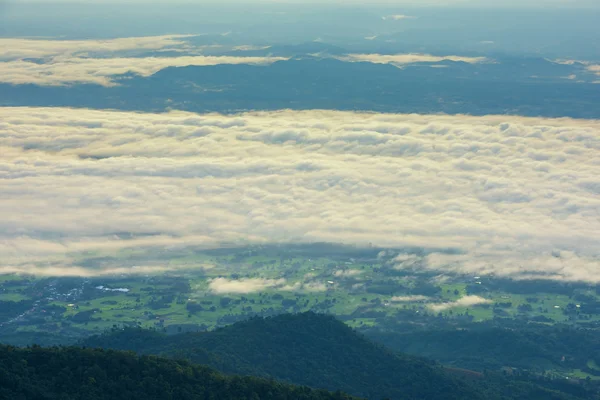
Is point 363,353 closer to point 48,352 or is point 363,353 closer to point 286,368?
point 286,368

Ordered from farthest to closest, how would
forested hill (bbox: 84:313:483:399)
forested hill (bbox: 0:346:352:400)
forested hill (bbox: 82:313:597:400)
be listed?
forested hill (bbox: 82:313:597:400)
forested hill (bbox: 84:313:483:399)
forested hill (bbox: 0:346:352:400)

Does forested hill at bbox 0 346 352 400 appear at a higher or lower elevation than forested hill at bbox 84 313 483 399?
higher

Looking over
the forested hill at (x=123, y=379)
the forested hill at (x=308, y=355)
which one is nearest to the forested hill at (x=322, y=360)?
the forested hill at (x=308, y=355)

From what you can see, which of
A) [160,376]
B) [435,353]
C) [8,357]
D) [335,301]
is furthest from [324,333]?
[335,301]

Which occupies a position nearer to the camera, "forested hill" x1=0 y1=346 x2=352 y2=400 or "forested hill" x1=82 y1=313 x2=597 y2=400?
"forested hill" x1=0 y1=346 x2=352 y2=400

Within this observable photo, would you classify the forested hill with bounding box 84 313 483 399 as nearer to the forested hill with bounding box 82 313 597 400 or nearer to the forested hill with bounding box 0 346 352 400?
the forested hill with bounding box 82 313 597 400

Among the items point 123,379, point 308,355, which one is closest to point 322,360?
point 308,355

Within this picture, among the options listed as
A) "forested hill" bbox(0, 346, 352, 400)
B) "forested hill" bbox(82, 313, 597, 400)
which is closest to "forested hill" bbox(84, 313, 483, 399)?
"forested hill" bbox(82, 313, 597, 400)

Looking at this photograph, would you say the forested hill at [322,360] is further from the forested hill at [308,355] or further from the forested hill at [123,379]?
the forested hill at [123,379]
